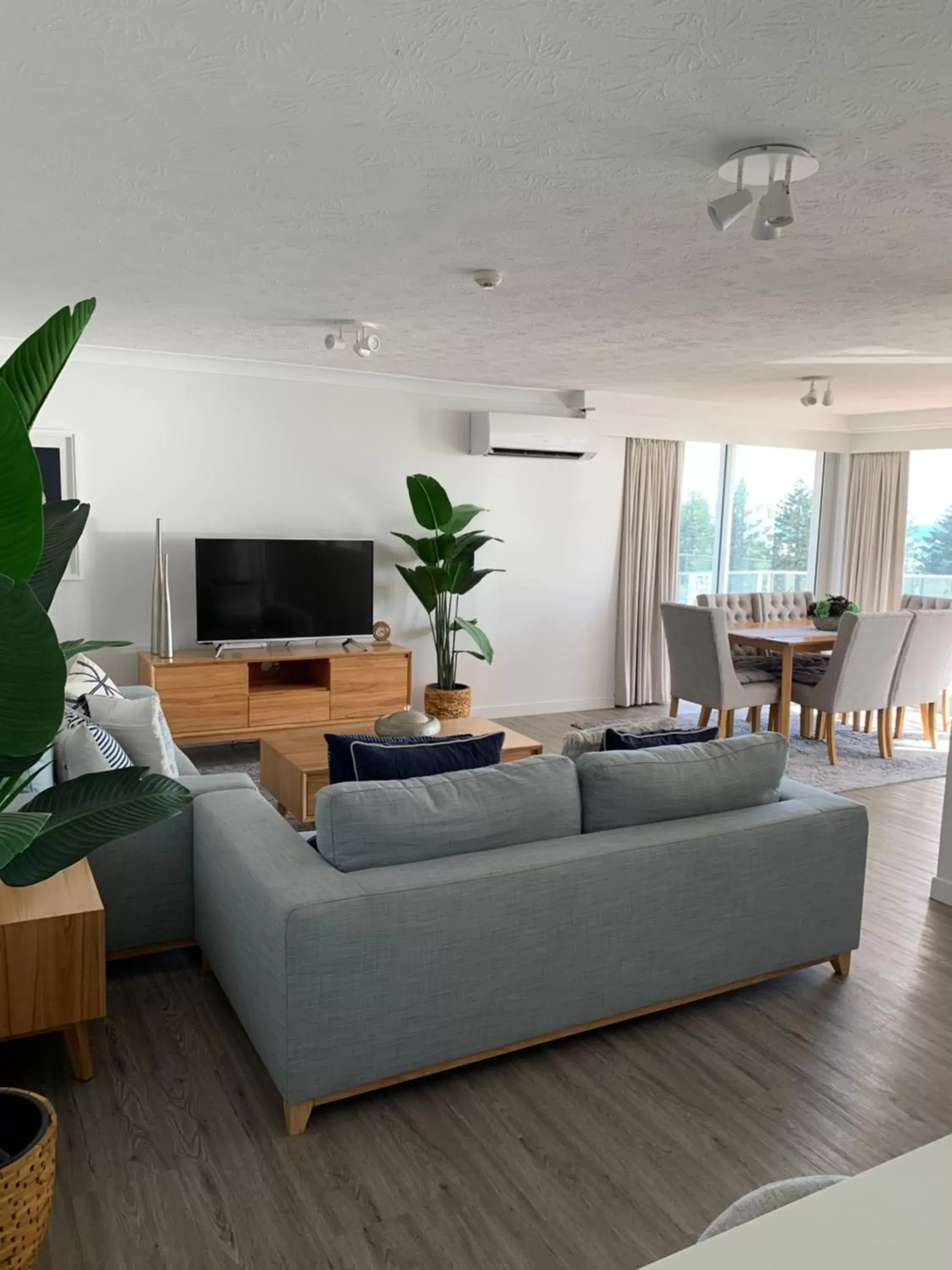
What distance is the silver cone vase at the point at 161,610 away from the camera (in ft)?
18.1

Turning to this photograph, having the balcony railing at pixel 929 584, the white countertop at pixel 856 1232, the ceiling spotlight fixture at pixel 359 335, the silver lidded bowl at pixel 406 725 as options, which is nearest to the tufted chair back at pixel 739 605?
the balcony railing at pixel 929 584

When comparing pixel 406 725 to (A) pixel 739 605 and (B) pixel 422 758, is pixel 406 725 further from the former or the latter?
(A) pixel 739 605

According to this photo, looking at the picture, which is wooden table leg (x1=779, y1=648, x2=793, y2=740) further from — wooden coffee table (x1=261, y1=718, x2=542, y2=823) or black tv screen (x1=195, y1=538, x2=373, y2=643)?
black tv screen (x1=195, y1=538, x2=373, y2=643)

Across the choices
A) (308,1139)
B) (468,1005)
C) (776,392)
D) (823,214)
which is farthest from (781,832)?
(776,392)

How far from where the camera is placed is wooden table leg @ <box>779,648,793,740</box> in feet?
19.7

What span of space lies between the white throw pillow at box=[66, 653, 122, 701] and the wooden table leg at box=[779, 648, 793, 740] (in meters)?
3.94

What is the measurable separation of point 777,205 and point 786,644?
4.05 meters

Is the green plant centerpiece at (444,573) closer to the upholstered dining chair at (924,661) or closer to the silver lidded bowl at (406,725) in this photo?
the silver lidded bowl at (406,725)

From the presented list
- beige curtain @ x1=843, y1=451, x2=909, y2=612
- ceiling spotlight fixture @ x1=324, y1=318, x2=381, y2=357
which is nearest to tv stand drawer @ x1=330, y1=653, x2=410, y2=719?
ceiling spotlight fixture @ x1=324, y1=318, x2=381, y2=357

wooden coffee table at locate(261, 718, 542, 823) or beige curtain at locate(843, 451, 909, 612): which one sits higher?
beige curtain at locate(843, 451, 909, 612)

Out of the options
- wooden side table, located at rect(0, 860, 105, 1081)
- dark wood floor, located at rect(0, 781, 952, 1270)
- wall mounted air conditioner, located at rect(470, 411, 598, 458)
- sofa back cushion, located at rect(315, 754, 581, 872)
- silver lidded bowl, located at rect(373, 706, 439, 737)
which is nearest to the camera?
dark wood floor, located at rect(0, 781, 952, 1270)

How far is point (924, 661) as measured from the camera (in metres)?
6.10

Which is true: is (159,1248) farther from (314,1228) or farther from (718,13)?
(718,13)

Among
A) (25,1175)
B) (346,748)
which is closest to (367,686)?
(346,748)
